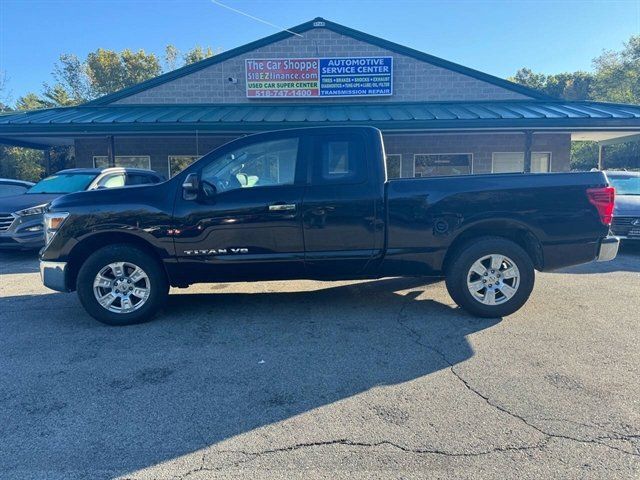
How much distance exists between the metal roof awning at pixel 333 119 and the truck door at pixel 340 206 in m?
6.07

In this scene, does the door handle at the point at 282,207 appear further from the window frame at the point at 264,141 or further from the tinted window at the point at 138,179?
the tinted window at the point at 138,179

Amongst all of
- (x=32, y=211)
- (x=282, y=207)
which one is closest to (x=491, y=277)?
(x=282, y=207)

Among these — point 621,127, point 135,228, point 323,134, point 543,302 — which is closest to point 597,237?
point 543,302

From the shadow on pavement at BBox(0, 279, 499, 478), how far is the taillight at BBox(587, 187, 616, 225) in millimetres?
1683

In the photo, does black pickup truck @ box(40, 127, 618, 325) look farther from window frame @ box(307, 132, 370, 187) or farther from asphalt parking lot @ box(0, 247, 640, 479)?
asphalt parking lot @ box(0, 247, 640, 479)

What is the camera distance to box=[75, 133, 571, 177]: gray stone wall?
14.7m

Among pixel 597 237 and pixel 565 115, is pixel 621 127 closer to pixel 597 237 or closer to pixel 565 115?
pixel 565 115

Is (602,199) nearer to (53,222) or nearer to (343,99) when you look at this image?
(53,222)

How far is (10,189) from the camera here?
33.4 feet

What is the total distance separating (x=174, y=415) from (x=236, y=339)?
1.38 metres

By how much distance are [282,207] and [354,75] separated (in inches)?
436

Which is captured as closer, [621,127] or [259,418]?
[259,418]

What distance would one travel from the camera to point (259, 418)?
292cm

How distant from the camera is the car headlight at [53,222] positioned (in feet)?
15.5
